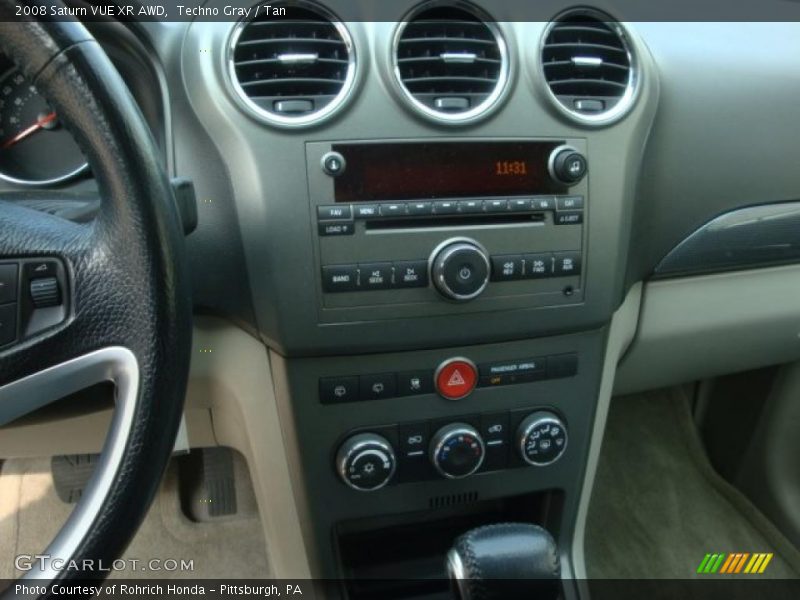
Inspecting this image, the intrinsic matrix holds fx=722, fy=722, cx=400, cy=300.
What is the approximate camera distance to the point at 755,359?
4.65 feet

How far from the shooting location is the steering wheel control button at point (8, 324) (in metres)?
0.67

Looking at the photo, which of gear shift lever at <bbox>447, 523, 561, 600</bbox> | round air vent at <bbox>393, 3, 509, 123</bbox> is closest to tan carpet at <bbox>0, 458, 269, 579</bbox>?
gear shift lever at <bbox>447, 523, 561, 600</bbox>

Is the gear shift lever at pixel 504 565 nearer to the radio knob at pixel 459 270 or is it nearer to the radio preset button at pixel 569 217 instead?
the radio knob at pixel 459 270

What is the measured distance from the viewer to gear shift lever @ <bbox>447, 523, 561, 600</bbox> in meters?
0.87

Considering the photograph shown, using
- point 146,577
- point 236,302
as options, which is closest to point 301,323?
point 236,302

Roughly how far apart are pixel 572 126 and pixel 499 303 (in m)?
0.26

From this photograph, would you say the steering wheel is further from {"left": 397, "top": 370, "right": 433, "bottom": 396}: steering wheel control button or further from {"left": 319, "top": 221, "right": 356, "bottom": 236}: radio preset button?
{"left": 397, "top": 370, "right": 433, "bottom": 396}: steering wheel control button

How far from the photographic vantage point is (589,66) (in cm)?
100

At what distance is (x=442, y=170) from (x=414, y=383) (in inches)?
11.6

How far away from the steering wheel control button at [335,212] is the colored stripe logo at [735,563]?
1242mm

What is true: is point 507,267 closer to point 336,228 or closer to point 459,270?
point 459,270

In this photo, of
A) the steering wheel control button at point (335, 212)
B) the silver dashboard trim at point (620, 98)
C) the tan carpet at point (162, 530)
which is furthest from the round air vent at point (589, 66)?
the tan carpet at point (162, 530)

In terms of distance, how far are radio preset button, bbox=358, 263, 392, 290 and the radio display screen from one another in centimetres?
8

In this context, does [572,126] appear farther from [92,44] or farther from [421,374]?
[92,44]
